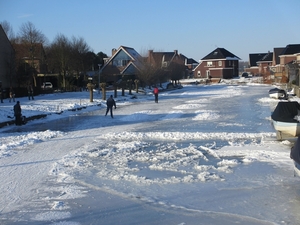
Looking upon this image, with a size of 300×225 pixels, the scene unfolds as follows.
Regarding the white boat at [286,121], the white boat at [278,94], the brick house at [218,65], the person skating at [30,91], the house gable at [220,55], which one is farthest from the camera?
the house gable at [220,55]

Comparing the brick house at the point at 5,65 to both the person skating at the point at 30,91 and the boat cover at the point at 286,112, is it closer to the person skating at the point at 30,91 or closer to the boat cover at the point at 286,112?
the person skating at the point at 30,91

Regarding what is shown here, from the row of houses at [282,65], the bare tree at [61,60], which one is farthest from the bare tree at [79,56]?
the row of houses at [282,65]

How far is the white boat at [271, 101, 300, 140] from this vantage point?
1507 cm

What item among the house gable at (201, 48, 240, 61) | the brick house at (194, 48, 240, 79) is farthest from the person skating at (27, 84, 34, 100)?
the house gable at (201, 48, 240, 61)

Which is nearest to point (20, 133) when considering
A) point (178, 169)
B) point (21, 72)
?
point (178, 169)

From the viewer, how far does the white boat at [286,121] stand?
1507 centimetres

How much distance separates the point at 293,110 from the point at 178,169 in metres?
6.97

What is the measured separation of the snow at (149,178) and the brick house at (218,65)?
89968 millimetres

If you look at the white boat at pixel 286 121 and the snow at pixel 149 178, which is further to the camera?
the white boat at pixel 286 121

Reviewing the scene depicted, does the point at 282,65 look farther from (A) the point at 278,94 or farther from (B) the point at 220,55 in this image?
(A) the point at 278,94

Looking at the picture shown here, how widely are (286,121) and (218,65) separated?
94163 mm

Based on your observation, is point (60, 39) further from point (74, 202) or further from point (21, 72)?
point (74, 202)

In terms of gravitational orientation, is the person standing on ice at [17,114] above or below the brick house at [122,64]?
below

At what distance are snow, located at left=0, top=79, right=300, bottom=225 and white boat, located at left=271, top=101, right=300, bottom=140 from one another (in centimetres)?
55
